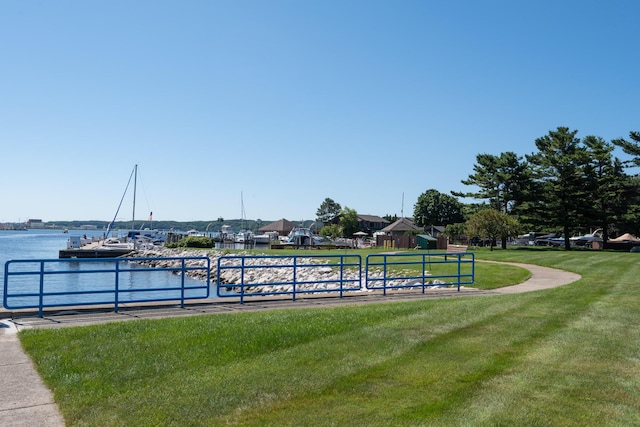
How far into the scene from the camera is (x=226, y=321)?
11.1m

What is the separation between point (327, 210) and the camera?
150 metres

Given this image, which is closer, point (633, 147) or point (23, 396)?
point (23, 396)

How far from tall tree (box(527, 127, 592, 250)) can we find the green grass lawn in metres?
44.7

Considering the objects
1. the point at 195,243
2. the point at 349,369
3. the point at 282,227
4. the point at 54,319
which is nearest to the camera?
the point at 349,369

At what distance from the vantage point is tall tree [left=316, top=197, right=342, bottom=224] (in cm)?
14838

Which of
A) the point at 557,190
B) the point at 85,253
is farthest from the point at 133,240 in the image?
the point at 557,190

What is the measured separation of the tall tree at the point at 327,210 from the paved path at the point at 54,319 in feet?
407

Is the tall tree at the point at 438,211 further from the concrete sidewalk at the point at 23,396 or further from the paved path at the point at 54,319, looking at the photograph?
the concrete sidewalk at the point at 23,396

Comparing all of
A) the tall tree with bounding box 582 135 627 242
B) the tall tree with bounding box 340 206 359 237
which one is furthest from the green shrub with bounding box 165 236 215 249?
the tall tree with bounding box 340 206 359 237

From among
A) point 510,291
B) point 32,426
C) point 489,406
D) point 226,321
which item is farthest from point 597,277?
point 32,426

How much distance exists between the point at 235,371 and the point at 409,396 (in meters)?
2.40

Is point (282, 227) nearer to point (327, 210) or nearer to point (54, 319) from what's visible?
point (327, 210)

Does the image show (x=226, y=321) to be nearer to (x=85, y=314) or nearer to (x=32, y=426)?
(x=85, y=314)

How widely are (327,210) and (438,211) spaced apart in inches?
1693
